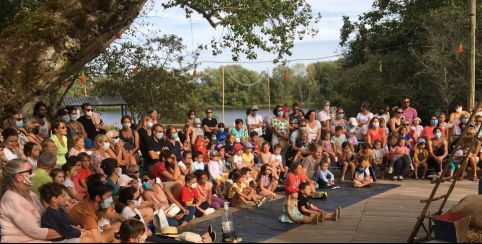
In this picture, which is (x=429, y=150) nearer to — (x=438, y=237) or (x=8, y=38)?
(x=438, y=237)

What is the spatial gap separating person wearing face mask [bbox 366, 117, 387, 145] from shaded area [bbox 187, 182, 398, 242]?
1.65m

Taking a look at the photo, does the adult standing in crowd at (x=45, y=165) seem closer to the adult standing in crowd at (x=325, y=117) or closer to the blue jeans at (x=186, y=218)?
the blue jeans at (x=186, y=218)

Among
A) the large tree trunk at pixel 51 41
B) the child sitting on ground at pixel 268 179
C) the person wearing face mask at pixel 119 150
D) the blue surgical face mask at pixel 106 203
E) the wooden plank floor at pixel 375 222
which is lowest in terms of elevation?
the wooden plank floor at pixel 375 222

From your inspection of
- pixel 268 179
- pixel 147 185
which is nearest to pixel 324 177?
pixel 268 179

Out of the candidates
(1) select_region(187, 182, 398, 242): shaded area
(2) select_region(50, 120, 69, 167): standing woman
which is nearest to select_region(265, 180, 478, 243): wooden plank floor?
(1) select_region(187, 182, 398, 242): shaded area

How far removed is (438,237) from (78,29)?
727 cm

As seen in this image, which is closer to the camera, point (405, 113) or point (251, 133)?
point (251, 133)

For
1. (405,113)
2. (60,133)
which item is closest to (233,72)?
(405,113)

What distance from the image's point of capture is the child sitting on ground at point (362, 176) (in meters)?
11.6

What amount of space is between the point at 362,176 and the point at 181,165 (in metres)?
4.23

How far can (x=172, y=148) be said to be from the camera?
10969 millimetres

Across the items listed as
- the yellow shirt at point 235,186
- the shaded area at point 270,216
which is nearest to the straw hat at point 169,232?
the shaded area at point 270,216

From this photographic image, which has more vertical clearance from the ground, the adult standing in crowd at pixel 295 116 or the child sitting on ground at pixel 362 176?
the adult standing in crowd at pixel 295 116

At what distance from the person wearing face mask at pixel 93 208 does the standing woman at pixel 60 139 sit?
112 inches
